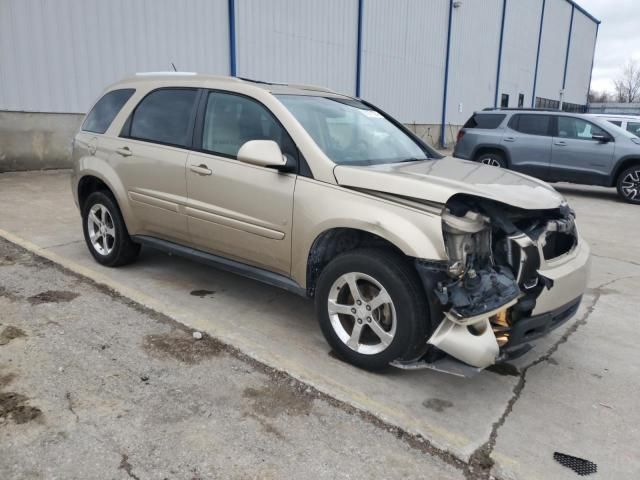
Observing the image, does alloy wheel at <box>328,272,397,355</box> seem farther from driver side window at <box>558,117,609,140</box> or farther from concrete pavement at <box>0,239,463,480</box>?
driver side window at <box>558,117,609,140</box>

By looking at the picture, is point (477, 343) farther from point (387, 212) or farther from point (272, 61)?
point (272, 61)

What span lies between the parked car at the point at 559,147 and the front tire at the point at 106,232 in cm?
899

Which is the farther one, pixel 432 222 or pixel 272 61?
pixel 272 61

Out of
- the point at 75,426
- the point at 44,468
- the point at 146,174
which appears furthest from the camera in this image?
the point at 146,174

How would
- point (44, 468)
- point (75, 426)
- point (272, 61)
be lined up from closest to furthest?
point (44, 468)
point (75, 426)
point (272, 61)

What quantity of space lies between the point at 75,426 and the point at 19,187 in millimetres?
7407

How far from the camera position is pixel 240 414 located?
2.83 metres

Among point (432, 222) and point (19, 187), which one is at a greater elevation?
point (432, 222)

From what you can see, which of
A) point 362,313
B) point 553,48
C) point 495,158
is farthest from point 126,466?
point 553,48

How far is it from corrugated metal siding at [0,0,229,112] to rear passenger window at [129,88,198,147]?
669 cm

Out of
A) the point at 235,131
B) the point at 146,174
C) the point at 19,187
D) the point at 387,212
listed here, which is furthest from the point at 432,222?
the point at 19,187

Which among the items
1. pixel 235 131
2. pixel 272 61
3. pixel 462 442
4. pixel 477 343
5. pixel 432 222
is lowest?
pixel 462 442

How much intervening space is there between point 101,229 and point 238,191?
1.99 meters

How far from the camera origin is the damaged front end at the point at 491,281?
284cm
